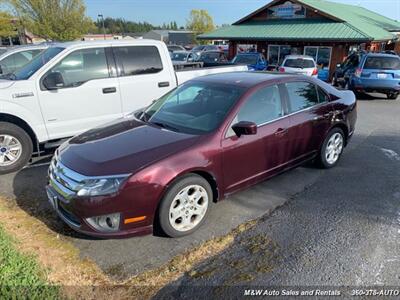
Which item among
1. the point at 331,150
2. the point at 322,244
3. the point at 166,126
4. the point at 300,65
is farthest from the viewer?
the point at 300,65

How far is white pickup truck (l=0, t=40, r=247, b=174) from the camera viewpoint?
16.3 feet

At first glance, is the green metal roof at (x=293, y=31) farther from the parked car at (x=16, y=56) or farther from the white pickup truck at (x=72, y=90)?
the white pickup truck at (x=72, y=90)

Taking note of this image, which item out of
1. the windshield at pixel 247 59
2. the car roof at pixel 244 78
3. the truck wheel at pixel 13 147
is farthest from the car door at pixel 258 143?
the windshield at pixel 247 59

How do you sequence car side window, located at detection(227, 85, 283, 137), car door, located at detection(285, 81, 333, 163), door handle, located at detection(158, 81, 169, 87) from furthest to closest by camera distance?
1. door handle, located at detection(158, 81, 169, 87)
2. car door, located at detection(285, 81, 333, 163)
3. car side window, located at detection(227, 85, 283, 137)

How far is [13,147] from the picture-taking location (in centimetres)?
498

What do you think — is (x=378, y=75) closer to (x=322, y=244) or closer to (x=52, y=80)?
(x=322, y=244)

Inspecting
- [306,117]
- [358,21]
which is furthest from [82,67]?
[358,21]

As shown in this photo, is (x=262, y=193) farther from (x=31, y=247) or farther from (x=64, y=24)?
(x=64, y=24)

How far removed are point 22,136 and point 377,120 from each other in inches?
339

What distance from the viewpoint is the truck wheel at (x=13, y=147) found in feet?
16.1

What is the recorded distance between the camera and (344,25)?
2048 cm

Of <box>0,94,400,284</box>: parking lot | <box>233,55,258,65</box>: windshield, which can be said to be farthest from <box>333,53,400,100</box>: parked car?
<box>0,94,400,284</box>: parking lot

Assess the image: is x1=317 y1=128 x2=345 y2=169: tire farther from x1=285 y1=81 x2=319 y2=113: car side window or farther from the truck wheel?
the truck wheel

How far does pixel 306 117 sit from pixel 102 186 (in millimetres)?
2929
